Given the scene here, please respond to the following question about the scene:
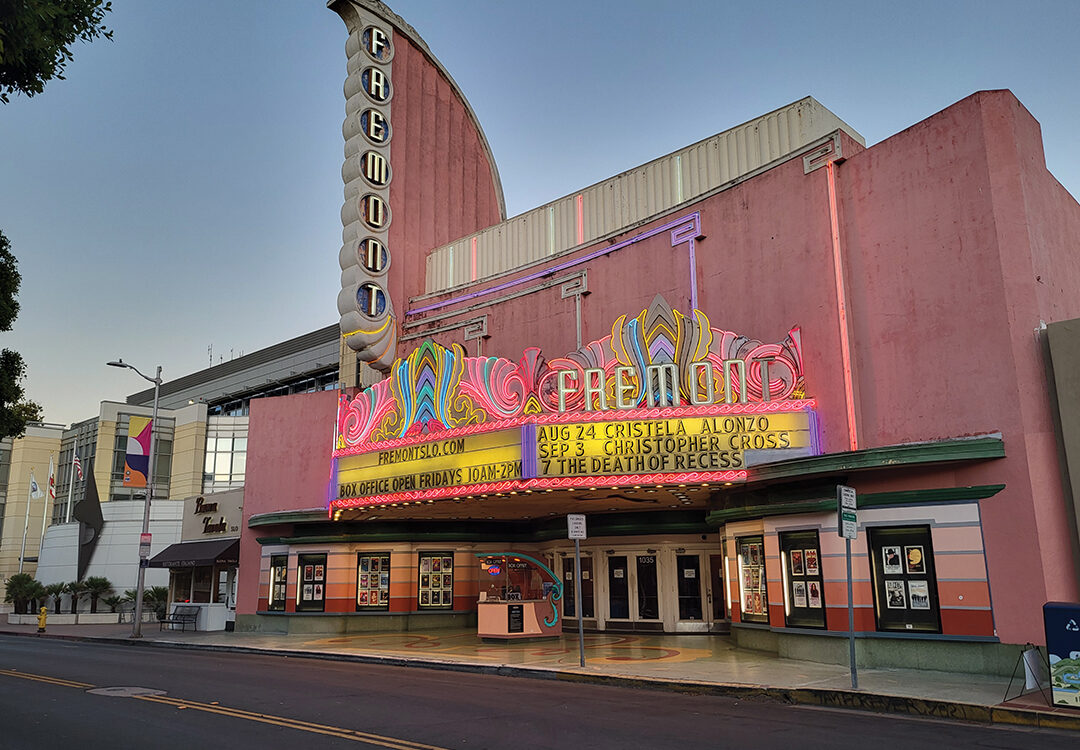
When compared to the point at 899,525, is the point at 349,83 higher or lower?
higher

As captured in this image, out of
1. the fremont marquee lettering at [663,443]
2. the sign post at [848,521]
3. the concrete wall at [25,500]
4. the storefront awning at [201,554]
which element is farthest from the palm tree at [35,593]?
the sign post at [848,521]

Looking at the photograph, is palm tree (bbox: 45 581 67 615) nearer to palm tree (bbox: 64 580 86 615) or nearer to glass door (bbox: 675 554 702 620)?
palm tree (bbox: 64 580 86 615)

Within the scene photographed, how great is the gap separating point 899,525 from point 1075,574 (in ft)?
9.04

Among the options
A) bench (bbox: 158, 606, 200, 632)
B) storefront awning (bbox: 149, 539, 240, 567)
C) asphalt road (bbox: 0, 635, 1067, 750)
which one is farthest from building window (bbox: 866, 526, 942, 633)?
bench (bbox: 158, 606, 200, 632)

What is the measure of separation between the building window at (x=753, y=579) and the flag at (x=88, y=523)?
3809 cm

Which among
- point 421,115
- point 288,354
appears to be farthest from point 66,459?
point 421,115

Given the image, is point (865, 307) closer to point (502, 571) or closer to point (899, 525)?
point (899, 525)

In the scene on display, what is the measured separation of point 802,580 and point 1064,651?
6.10m

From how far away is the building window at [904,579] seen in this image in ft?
50.1

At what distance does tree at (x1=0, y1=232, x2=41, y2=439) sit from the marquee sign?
9.00 meters

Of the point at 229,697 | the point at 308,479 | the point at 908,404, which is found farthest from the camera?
→ the point at 308,479

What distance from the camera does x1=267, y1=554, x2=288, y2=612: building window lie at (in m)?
28.9

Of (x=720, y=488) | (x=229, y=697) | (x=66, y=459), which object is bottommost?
(x=229, y=697)

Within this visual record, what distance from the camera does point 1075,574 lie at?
14344 mm
